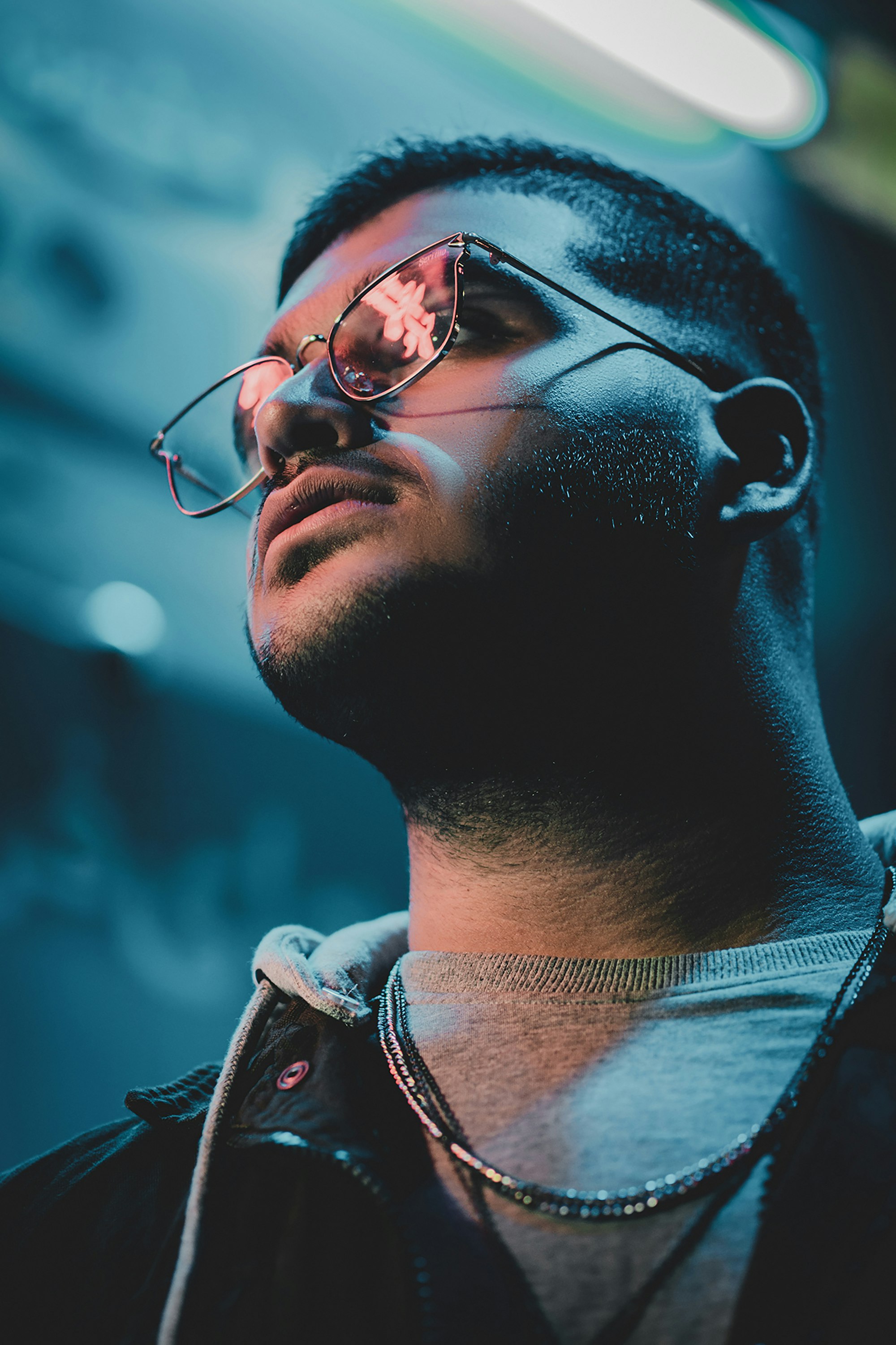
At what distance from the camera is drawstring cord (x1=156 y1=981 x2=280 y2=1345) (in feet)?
1.96

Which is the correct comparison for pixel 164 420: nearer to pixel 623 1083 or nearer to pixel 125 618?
pixel 125 618

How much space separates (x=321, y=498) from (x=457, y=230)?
420mm

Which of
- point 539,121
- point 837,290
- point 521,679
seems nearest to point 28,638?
point 521,679

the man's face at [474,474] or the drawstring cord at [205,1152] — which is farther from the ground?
the man's face at [474,474]

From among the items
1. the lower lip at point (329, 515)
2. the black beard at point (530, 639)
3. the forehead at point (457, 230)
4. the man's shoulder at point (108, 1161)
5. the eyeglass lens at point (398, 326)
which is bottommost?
the man's shoulder at point (108, 1161)

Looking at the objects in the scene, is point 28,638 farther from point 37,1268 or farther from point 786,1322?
point 786,1322

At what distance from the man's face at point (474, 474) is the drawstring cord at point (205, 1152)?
1.00 feet

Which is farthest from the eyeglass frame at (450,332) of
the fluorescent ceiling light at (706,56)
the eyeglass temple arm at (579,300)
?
the fluorescent ceiling light at (706,56)

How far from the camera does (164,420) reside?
1.83 metres

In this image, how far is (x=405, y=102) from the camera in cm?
190

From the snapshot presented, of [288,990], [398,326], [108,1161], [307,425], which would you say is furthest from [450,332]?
[108,1161]

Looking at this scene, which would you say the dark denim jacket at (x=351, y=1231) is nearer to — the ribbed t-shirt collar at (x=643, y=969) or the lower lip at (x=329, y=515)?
the ribbed t-shirt collar at (x=643, y=969)

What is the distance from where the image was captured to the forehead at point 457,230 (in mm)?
1005

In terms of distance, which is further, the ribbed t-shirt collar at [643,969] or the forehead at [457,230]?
the forehead at [457,230]
